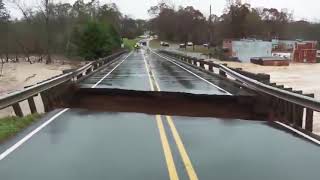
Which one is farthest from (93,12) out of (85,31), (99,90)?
(99,90)

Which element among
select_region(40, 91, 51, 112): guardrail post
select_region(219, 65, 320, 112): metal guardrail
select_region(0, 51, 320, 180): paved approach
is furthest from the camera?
select_region(40, 91, 51, 112): guardrail post

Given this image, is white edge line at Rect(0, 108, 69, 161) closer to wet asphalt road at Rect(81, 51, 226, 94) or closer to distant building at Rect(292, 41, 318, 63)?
wet asphalt road at Rect(81, 51, 226, 94)

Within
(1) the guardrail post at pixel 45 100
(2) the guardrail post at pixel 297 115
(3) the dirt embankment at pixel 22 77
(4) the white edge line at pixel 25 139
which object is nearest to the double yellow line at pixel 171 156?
(4) the white edge line at pixel 25 139

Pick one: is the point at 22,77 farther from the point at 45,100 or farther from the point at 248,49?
the point at 248,49

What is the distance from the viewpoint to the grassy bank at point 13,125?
11406 millimetres

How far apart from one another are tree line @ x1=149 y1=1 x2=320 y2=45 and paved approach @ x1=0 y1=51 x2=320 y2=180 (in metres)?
105

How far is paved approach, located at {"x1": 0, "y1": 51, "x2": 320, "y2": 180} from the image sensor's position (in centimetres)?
789

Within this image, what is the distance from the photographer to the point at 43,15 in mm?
86750

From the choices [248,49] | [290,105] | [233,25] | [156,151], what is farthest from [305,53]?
[156,151]

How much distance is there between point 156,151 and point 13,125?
14.9ft

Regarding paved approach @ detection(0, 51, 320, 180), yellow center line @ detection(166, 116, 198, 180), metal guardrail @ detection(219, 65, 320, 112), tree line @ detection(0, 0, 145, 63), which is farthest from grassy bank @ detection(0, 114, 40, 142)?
tree line @ detection(0, 0, 145, 63)

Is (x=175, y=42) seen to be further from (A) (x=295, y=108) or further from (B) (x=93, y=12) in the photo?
(A) (x=295, y=108)

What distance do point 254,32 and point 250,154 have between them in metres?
142

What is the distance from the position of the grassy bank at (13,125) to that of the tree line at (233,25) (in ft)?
340
